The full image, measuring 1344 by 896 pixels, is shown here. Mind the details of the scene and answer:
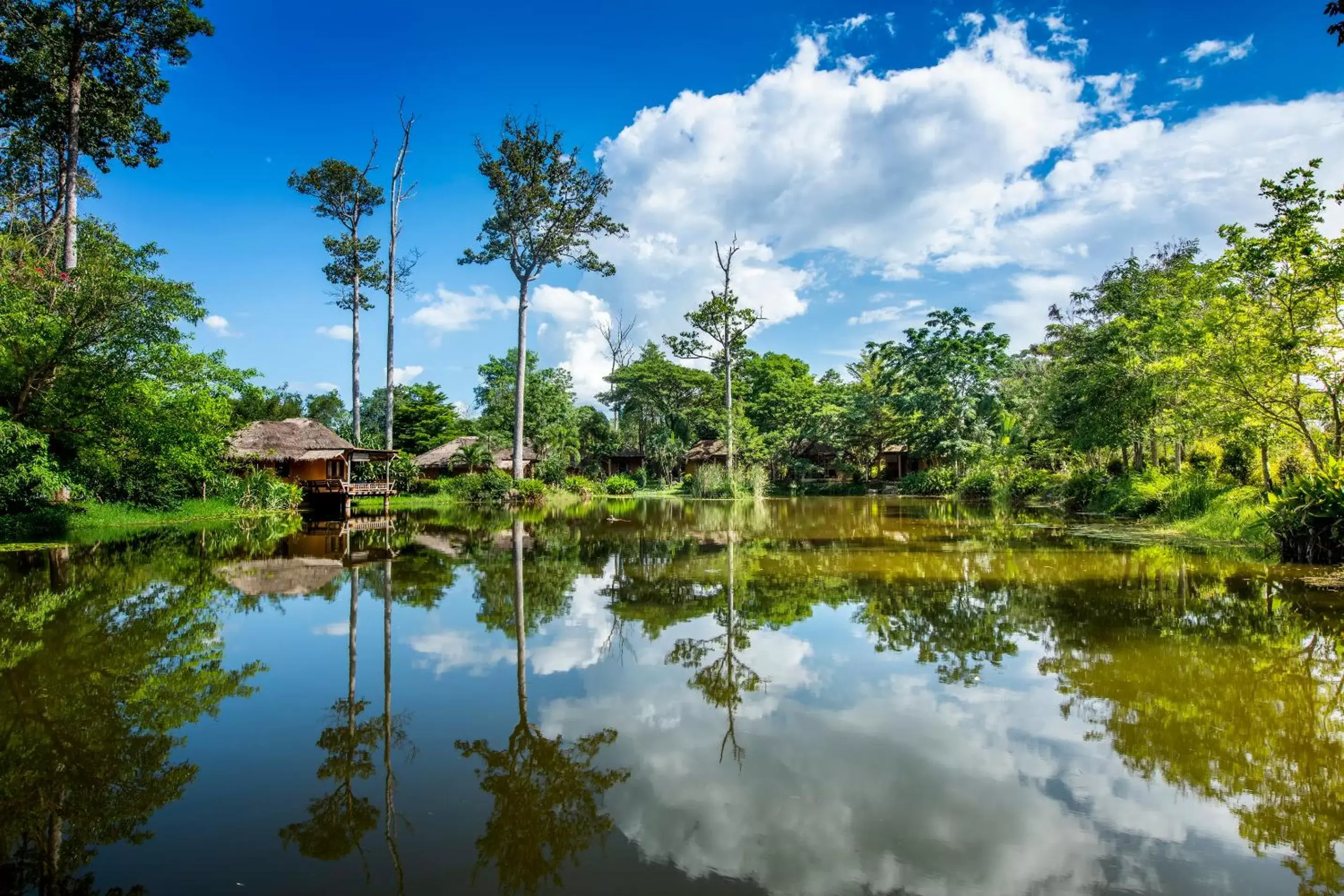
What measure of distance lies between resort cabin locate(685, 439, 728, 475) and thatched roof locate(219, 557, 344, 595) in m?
27.6

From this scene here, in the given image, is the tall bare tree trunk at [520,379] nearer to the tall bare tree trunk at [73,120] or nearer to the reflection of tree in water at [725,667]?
the tall bare tree trunk at [73,120]

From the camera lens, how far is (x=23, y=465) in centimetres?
1290

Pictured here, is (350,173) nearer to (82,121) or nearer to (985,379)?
(82,121)

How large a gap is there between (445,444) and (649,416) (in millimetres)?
12853

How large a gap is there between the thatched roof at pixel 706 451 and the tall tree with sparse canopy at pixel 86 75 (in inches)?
1091

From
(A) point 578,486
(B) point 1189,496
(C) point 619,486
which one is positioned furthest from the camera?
(C) point 619,486

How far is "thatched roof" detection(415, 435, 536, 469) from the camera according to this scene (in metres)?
34.1

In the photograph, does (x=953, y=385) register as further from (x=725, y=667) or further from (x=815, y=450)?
(x=725, y=667)

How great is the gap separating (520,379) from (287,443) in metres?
9.58

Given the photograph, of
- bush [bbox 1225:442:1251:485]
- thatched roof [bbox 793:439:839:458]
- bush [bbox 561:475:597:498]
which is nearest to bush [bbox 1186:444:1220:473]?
bush [bbox 1225:442:1251:485]

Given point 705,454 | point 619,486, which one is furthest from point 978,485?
point 619,486

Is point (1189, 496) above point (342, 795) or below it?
above

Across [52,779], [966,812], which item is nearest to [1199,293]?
[966,812]

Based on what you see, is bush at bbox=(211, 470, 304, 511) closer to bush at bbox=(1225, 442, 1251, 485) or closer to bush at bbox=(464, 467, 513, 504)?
bush at bbox=(464, 467, 513, 504)
